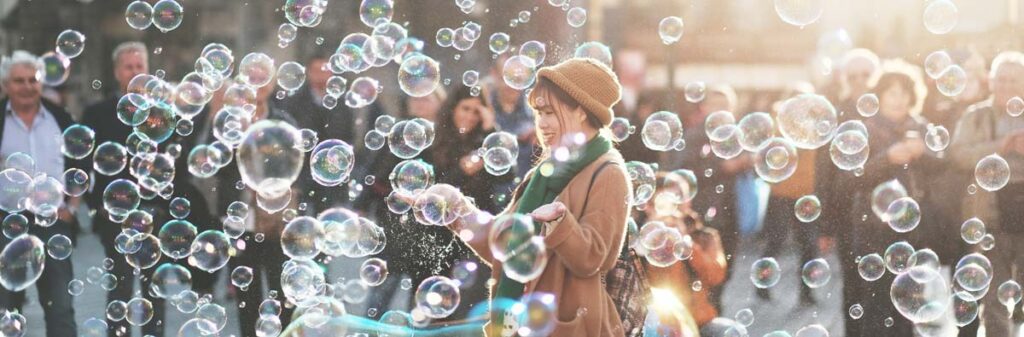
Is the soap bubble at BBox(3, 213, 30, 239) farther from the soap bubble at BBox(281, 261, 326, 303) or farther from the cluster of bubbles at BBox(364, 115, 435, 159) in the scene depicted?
the cluster of bubbles at BBox(364, 115, 435, 159)

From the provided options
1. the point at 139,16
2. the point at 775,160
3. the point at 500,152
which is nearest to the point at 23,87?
the point at 139,16

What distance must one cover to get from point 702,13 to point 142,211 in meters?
5.15

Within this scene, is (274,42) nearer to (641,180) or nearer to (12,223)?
(12,223)

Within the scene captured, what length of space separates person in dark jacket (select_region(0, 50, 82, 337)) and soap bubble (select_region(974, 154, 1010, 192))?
4059 millimetres

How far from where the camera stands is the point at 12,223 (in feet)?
19.6

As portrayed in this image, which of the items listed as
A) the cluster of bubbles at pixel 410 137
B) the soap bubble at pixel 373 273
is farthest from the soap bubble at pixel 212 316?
the cluster of bubbles at pixel 410 137

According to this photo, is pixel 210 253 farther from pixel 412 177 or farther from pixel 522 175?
pixel 522 175

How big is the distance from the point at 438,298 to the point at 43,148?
118 inches

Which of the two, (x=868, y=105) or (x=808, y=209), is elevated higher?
(x=868, y=105)

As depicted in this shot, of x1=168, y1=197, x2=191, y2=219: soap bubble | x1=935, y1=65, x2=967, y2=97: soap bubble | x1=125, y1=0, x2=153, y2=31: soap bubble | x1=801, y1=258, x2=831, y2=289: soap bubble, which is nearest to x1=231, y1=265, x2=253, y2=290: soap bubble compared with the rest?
x1=168, y1=197, x2=191, y2=219: soap bubble

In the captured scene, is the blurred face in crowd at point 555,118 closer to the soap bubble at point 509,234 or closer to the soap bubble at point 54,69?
the soap bubble at point 509,234

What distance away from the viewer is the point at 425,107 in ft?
20.4

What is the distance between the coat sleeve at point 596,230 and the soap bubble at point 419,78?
91.8 inches

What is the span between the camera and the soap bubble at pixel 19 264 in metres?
5.13
